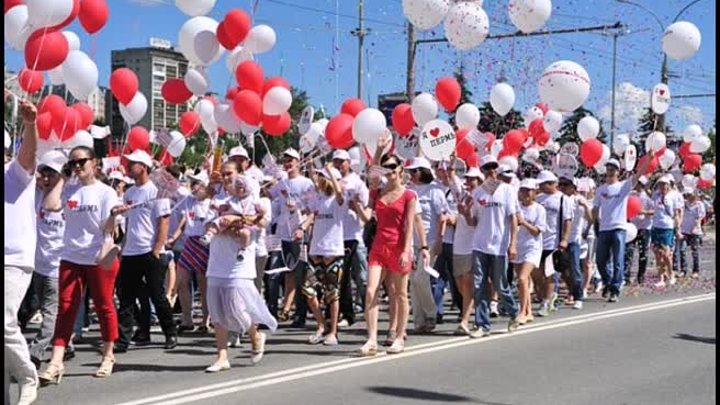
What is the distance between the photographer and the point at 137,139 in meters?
12.0

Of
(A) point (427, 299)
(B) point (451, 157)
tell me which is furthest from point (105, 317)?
(B) point (451, 157)

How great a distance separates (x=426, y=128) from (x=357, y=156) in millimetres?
2175

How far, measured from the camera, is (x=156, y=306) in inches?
350

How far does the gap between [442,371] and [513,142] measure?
262 inches

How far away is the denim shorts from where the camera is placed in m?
15.7

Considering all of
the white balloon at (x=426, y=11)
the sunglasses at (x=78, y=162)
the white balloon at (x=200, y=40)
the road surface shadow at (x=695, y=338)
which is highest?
the white balloon at (x=426, y=11)

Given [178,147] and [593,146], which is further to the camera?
[593,146]

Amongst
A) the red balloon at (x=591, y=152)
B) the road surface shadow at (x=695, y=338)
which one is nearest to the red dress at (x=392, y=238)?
the road surface shadow at (x=695, y=338)

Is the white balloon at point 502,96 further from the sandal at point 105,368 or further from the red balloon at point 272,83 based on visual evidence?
the sandal at point 105,368

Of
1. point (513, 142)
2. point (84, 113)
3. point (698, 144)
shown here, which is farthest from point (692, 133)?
point (84, 113)

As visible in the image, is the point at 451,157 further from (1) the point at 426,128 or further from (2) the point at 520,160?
(2) the point at 520,160

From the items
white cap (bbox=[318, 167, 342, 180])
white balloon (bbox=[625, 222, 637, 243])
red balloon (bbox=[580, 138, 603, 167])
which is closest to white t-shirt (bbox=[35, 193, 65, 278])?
white cap (bbox=[318, 167, 342, 180])

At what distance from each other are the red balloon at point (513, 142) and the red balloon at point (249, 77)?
4669mm

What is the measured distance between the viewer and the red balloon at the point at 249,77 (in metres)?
10.3
